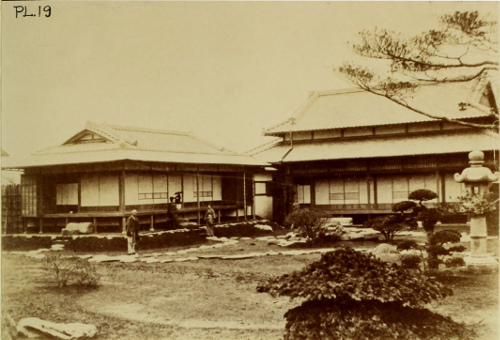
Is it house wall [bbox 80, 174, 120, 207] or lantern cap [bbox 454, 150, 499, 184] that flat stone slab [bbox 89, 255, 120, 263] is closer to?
house wall [bbox 80, 174, 120, 207]

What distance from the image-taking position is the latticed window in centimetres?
1156

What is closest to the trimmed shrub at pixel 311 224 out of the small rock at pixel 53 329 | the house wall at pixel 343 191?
the house wall at pixel 343 191

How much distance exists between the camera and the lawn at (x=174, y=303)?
5.95 m

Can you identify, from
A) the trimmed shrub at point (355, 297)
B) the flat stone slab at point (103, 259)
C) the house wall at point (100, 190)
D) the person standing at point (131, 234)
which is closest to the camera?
the trimmed shrub at point (355, 297)

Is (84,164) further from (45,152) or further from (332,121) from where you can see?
(332,121)

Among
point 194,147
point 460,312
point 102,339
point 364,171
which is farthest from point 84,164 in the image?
point 460,312

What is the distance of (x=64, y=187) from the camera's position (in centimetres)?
1288

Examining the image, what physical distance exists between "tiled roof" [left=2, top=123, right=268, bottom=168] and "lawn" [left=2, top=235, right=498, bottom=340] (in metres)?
2.76

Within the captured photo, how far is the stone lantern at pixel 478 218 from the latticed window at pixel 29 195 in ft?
30.9

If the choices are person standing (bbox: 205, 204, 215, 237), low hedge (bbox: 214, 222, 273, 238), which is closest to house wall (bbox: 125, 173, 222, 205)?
low hedge (bbox: 214, 222, 273, 238)

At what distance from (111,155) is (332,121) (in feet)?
27.3

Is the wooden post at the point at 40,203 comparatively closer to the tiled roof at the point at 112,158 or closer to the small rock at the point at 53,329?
the tiled roof at the point at 112,158

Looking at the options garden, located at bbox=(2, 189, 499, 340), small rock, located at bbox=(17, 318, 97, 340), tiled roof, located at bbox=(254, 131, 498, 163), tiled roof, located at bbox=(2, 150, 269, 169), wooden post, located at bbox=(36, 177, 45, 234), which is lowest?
small rock, located at bbox=(17, 318, 97, 340)

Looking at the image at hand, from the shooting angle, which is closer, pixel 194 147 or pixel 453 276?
pixel 453 276
